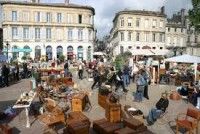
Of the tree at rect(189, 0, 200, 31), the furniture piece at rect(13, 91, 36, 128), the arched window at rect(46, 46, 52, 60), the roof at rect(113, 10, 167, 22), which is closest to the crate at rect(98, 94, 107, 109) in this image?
the furniture piece at rect(13, 91, 36, 128)

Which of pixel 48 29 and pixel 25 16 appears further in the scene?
pixel 48 29

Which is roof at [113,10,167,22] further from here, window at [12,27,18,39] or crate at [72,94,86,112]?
crate at [72,94,86,112]

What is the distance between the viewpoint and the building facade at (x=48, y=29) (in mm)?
53312

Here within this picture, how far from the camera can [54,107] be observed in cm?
1162

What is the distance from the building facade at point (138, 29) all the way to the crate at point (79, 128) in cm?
5097

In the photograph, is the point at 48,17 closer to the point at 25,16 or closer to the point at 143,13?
the point at 25,16

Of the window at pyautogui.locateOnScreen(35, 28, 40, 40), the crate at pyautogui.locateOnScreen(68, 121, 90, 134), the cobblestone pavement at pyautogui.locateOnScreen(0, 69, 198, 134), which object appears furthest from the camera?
the window at pyautogui.locateOnScreen(35, 28, 40, 40)

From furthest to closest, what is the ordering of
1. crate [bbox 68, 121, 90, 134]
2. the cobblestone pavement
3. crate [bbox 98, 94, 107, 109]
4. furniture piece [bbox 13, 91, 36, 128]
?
1. crate [bbox 98, 94, 107, 109]
2. furniture piece [bbox 13, 91, 36, 128]
3. the cobblestone pavement
4. crate [bbox 68, 121, 90, 134]

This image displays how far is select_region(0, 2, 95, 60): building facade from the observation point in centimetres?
Result: 5331

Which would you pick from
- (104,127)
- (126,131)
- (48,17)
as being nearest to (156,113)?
(104,127)

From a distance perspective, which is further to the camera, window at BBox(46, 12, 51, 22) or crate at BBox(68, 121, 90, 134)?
window at BBox(46, 12, 51, 22)

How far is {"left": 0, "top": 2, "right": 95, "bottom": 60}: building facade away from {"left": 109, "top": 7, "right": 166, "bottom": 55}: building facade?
680 cm

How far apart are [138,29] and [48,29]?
17.3 m

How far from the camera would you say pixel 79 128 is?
9.11 meters
